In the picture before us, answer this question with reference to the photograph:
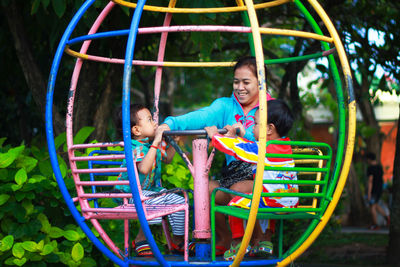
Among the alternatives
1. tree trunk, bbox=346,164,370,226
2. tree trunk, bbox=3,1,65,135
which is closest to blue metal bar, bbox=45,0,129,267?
tree trunk, bbox=3,1,65,135

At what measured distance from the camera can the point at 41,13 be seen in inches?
197

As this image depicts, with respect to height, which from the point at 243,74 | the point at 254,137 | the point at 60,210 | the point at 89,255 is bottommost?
the point at 89,255

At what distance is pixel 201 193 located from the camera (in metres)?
2.94

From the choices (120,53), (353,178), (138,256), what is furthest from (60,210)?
(353,178)

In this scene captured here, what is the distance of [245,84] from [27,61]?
2.81 meters

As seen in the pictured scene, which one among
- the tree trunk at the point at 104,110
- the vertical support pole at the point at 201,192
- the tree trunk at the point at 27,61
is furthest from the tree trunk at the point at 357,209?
the vertical support pole at the point at 201,192

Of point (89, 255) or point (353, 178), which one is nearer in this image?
point (89, 255)

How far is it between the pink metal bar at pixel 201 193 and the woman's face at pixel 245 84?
678 millimetres

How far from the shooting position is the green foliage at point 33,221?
3660 mm

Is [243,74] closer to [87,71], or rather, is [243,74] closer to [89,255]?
[89,255]

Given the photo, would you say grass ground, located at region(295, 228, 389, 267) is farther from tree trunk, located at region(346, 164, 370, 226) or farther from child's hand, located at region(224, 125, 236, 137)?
child's hand, located at region(224, 125, 236, 137)

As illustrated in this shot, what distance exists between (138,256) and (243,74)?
1262mm

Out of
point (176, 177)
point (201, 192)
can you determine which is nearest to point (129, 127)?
point (201, 192)

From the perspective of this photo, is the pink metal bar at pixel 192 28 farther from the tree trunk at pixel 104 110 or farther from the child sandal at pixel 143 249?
the tree trunk at pixel 104 110
